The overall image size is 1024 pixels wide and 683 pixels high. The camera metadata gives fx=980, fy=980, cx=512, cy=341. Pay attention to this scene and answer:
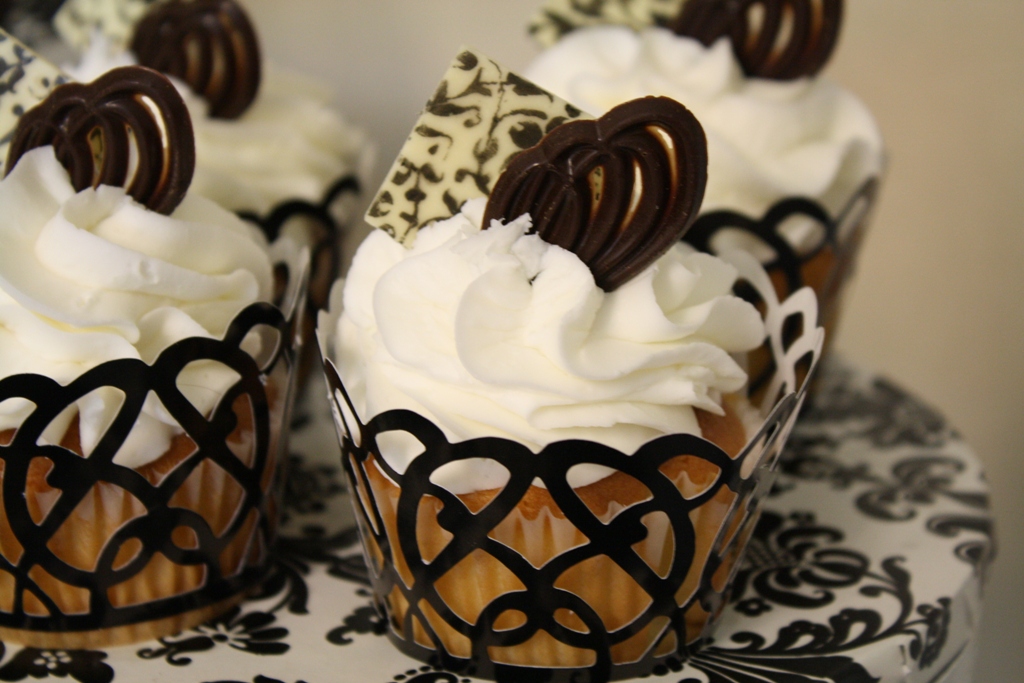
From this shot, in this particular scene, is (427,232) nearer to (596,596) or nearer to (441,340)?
(441,340)

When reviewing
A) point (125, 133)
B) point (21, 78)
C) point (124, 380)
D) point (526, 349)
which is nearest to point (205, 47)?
point (21, 78)

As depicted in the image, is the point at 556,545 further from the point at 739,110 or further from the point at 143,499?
the point at 739,110

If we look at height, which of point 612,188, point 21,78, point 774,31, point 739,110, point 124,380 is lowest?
point 124,380

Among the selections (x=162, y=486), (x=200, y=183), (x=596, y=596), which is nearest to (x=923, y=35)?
(x=200, y=183)

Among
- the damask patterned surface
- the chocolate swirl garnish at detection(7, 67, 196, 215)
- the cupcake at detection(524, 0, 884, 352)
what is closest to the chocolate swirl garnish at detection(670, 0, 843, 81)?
the cupcake at detection(524, 0, 884, 352)

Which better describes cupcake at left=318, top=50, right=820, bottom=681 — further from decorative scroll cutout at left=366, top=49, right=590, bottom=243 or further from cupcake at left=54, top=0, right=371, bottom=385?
cupcake at left=54, top=0, right=371, bottom=385

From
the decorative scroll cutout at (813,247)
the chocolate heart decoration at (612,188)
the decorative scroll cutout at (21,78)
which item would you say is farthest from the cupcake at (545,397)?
the decorative scroll cutout at (21,78)
